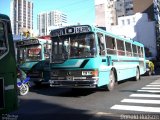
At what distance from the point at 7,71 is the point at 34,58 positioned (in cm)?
1003

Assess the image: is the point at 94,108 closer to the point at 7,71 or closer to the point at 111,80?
the point at 7,71

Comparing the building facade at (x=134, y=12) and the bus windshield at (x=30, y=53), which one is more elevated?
the building facade at (x=134, y=12)

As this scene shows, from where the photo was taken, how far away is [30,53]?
1667 cm

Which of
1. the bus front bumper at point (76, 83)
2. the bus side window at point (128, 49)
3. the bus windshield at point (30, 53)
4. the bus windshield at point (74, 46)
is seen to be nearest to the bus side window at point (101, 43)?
the bus windshield at point (74, 46)

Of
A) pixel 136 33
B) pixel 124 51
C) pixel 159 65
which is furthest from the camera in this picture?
pixel 136 33

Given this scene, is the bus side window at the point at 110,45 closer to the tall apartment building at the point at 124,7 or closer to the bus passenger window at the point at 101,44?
the bus passenger window at the point at 101,44

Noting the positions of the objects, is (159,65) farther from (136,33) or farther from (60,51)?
(60,51)

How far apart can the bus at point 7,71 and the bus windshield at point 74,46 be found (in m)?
5.07

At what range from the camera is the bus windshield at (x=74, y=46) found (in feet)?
37.8

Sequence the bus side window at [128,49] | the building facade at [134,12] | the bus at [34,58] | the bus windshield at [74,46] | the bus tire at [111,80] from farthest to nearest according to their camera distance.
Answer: the building facade at [134,12], the bus side window at [128,49], the bus at [34,58], the bus tire at [111,80], the bus windshield at [74,46]

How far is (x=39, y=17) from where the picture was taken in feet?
186

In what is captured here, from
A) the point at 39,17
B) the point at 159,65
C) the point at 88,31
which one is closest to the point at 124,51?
the point at 88,31

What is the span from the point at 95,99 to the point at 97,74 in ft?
3.41

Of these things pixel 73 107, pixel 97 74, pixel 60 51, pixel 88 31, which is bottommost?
pixel 73 107
